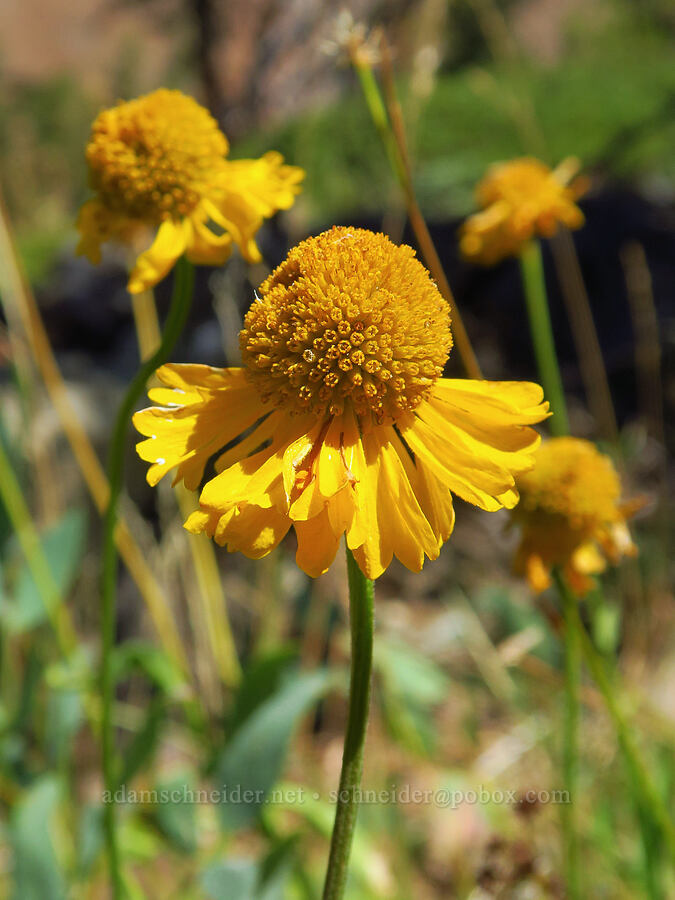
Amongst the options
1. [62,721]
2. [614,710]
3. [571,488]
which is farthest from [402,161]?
[62,721]

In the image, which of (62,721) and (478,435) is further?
(62,721)

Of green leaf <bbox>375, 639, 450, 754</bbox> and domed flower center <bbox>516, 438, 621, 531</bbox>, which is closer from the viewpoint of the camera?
domed flower center <bbox>516, 438, 621, 531</bbox>

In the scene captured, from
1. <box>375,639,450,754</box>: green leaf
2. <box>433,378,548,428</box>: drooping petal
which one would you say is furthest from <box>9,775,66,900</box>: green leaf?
<box>433,378,548,428</box>: drooping petal

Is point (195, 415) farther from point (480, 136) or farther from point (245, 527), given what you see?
point (480, 136)

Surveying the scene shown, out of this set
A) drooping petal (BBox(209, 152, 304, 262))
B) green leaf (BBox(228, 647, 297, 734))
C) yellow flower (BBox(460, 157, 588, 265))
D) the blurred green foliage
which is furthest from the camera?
the blurred green foliage

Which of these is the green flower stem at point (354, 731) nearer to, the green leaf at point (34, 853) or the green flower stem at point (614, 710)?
the green flower stem at point (614, 710)

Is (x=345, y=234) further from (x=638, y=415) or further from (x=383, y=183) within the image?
(x=383, y=183)

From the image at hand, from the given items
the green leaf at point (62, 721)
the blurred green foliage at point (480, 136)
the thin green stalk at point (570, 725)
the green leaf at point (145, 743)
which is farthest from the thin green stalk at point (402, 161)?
the blurred green foliage at point (480, 136)

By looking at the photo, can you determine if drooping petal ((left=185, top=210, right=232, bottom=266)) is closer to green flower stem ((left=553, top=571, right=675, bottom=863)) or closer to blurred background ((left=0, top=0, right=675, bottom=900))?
blurred background ((left=0, top=0, right=675, bottom=900))
